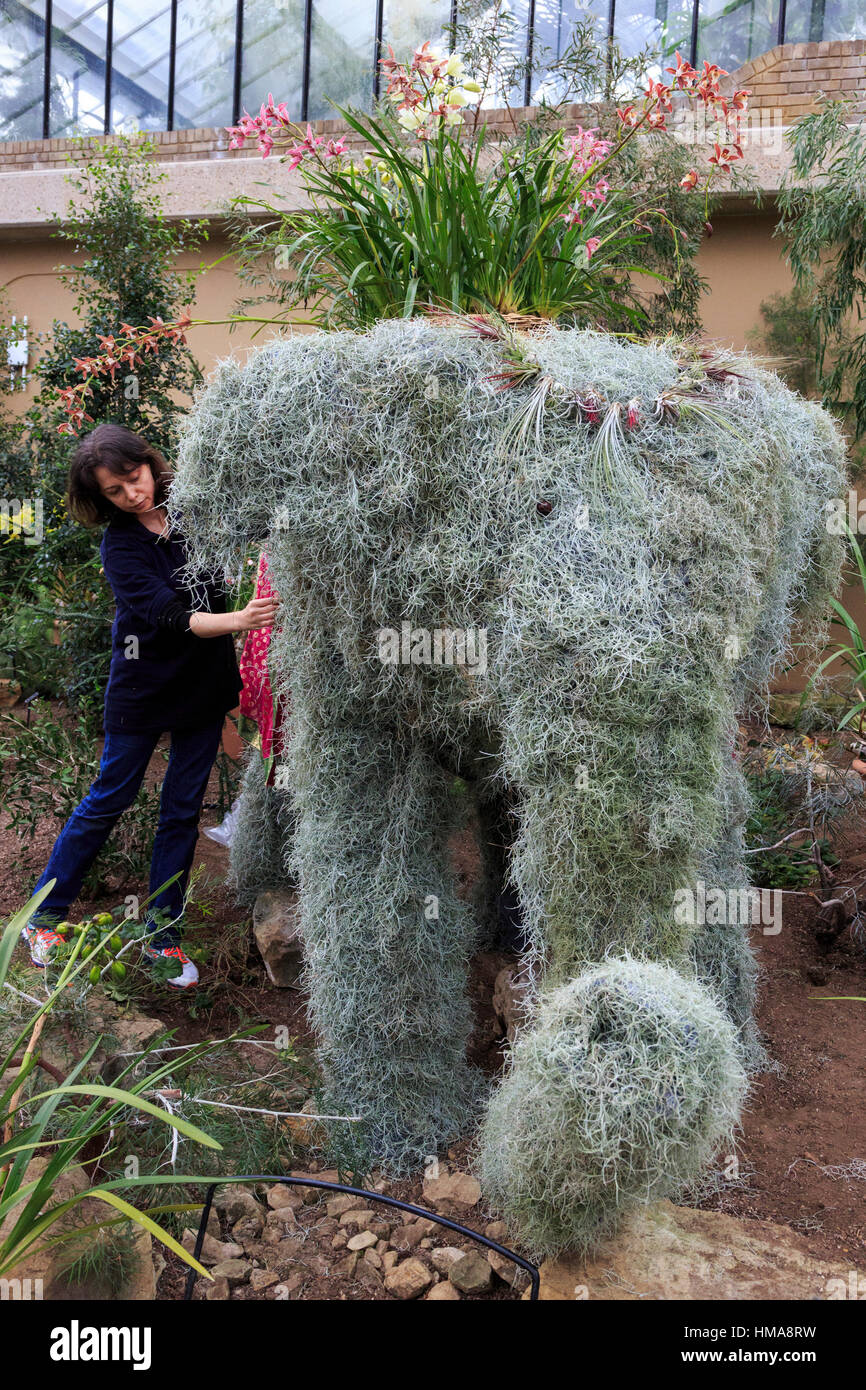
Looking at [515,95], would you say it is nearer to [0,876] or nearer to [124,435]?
[124,435]

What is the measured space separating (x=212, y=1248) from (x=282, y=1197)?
218 millimetres

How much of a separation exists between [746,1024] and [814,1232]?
54cm

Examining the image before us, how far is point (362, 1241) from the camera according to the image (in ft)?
7.18

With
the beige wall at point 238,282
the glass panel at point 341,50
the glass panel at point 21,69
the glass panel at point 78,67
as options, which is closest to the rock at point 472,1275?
the beige wall at point 238,282

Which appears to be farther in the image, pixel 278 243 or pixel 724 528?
pixel 278 243

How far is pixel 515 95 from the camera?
7.02 m

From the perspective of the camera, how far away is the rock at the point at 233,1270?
2.10 m

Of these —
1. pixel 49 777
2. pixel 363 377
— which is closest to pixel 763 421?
pixel 363 377

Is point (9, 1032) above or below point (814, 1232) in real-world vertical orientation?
above

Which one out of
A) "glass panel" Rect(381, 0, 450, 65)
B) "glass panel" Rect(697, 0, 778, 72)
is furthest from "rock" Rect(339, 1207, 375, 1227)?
"glass panel" Rect(381, 0, 450, 65)

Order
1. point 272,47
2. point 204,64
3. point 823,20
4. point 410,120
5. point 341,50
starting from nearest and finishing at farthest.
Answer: point 410,120 < point 823,20 < point 341,50 < point 272,47 < point 204,64

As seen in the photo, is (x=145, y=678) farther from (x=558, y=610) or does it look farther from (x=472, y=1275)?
(x=472, y=1275)

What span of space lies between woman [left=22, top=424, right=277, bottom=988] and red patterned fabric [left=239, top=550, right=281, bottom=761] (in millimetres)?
124

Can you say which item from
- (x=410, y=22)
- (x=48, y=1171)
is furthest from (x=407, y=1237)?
(x=410, y=22)
